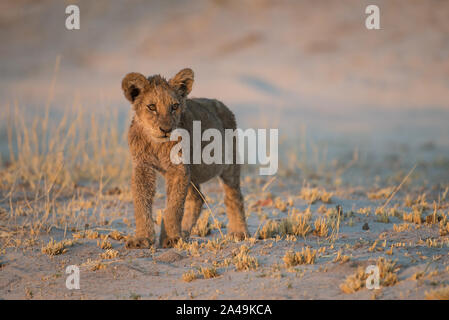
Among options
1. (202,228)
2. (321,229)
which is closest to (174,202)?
(202,228)

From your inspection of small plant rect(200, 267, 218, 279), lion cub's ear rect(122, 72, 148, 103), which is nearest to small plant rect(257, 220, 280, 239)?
small plant rect(200, 267, 218, 279)

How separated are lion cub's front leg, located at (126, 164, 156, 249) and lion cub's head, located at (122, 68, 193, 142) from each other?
523mm

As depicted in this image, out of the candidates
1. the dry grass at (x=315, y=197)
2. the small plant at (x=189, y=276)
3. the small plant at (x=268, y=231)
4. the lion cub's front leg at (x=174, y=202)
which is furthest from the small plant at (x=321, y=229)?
the dry grass at (x=315, y=197)

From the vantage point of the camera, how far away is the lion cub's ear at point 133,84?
6.27 m

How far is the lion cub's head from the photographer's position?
6111mm

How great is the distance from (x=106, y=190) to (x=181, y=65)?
22374 millimetres

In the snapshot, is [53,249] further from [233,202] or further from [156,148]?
[233,202]

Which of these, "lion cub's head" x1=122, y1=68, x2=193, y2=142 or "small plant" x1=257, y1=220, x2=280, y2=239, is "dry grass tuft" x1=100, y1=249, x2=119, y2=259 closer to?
"lion cub's head" x1=122, y1=68, x2=193, y2=142

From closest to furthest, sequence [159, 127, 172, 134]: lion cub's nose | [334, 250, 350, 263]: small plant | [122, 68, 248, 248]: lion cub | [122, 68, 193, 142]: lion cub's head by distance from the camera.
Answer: [334, 250, 350, 263]: small plant
[159, 127, 172, 134]: lion cub's nose
[122, 68, 193, 142]: lion cub's head
[122, 68, 248, 248]: lion cub

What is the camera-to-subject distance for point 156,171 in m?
6.61

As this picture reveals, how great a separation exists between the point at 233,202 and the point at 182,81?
2.00 meters

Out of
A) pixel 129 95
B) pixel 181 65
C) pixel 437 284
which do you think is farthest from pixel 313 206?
pixel 181 65

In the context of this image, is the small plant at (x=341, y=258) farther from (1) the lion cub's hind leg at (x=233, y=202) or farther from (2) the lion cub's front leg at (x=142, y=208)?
(2) the lion cub's front leg at (x=142, y=208)
